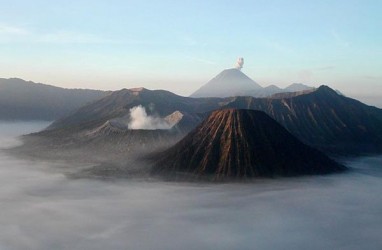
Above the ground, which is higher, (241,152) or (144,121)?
(144,121)

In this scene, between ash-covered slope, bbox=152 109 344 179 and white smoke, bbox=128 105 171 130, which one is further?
white smoke, bbox=128 105 171 130

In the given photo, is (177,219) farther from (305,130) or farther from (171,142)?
(305,130)

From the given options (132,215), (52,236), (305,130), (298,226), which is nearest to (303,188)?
(298,226)

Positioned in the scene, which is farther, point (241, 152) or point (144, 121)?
point (144, 121)

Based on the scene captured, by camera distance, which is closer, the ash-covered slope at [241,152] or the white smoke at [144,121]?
the ash-covered slope at [241,152]
